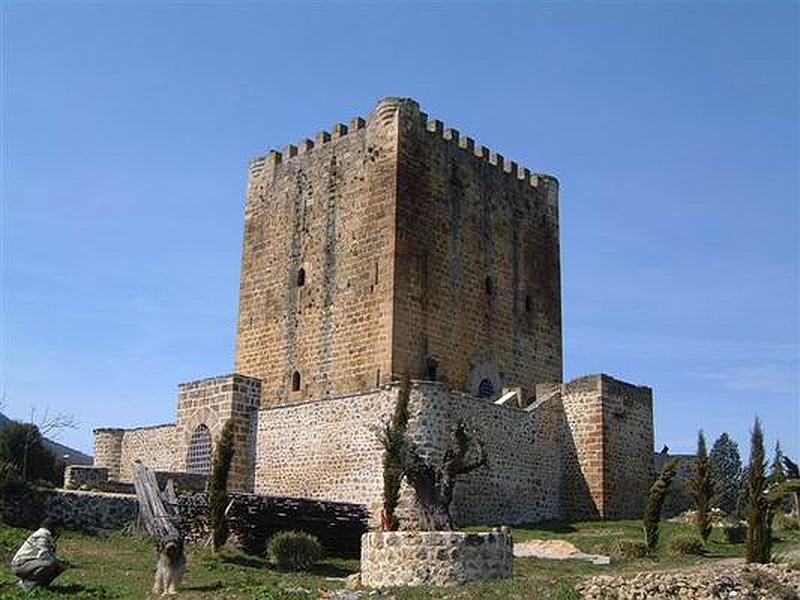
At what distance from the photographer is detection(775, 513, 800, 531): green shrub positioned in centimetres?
2509

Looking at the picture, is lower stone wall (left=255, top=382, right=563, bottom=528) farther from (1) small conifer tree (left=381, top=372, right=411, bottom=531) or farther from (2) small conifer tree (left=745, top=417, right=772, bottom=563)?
(2) small conifer tree (left=745, top=417, right=772, bottom=563)

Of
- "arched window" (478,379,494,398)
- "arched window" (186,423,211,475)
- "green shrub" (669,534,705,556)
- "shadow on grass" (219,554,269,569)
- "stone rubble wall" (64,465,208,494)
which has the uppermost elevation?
"arched window" (478,379,494,398)

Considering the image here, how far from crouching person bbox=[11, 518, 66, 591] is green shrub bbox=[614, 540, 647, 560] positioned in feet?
36.1

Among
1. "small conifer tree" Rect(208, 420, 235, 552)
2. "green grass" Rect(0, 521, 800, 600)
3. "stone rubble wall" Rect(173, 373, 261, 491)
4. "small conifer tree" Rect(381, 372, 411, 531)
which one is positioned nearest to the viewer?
"green grass" Rect(0, 521, 800, 600)

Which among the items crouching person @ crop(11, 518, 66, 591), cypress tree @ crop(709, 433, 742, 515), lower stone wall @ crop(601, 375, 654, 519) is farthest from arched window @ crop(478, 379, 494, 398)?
cypress tree @ crop(709, 433, 742, 515)

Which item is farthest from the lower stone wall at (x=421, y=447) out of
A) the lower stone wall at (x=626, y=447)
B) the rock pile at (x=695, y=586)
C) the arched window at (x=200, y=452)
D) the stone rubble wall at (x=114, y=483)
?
the rock pile at (x=695, y=586)

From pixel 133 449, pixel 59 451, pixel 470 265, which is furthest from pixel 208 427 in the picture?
pixel 59 451

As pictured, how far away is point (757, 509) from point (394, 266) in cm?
1272

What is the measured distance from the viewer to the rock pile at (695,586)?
13.7m

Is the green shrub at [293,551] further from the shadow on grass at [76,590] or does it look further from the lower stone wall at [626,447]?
the lower stone wall at [626,447]

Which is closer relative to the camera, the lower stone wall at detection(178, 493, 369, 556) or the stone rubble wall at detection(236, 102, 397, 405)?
the lower stone wall at detection(178, 493, 369, 556)

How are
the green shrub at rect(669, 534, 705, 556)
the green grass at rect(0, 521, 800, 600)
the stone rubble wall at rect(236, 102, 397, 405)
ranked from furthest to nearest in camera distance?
the stone rubble wall at rect(236, 102, 397, 405)
the green shrub at rect(669, 534, 705, 556)
the green grass at rect(0, 521, 800, 600)

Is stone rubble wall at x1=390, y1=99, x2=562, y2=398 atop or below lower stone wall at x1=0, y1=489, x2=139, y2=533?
atop

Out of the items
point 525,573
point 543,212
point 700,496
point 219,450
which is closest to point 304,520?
point 219,450
